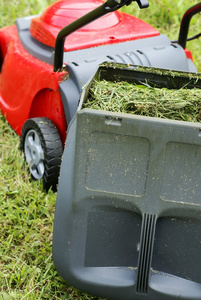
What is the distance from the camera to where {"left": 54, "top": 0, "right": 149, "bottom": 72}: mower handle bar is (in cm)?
156

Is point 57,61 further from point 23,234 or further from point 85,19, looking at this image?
point 23,234

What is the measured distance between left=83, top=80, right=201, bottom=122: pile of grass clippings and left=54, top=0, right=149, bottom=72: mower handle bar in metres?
0.22

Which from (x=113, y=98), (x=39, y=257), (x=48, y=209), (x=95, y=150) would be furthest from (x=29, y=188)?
(x=95, y=150)

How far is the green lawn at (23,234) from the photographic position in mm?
1621

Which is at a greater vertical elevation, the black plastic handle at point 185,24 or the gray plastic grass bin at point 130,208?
the black plastic handle at point 185,24

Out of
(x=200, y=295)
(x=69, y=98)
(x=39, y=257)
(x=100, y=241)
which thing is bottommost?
(x=39, y=257)

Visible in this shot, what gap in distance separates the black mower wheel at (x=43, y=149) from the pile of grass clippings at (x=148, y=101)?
40 centimetres

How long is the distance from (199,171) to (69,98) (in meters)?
0.71

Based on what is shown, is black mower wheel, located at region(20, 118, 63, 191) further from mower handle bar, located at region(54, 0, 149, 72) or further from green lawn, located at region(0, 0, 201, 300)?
mower handle bar, located at region(54, 0, 149, 72)

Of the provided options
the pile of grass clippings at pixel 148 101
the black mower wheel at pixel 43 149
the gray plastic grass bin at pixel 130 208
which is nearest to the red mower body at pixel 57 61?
the black mower wheel at pixel 43 149

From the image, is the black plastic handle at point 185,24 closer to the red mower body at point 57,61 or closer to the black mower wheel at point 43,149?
the red mower body at point 57,61

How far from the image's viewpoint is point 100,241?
143 cm

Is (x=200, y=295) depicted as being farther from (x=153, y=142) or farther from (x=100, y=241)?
(x=153, y=142)

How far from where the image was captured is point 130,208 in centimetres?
136
